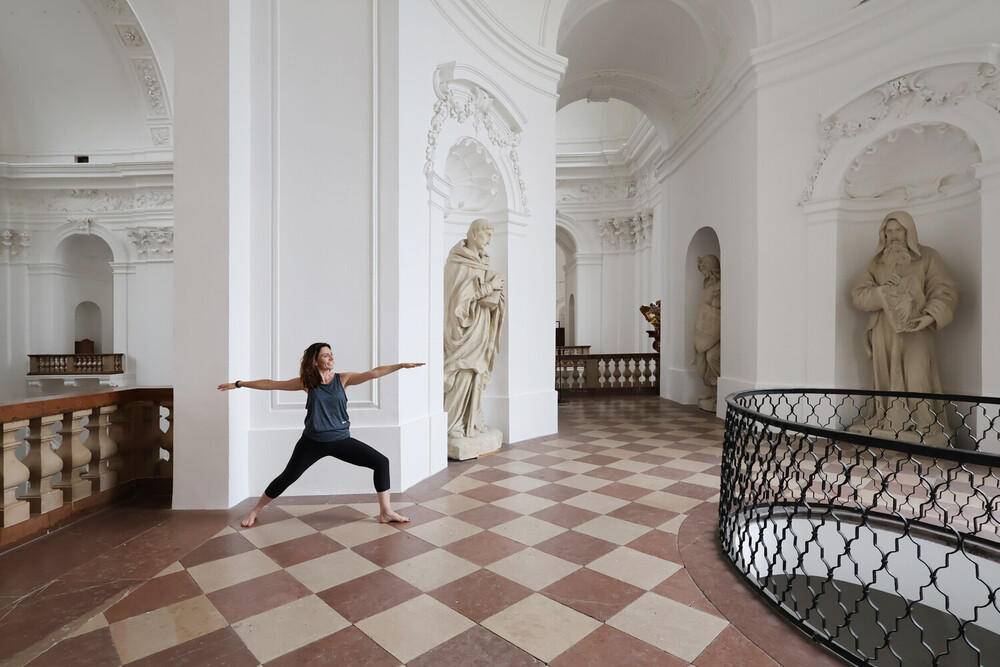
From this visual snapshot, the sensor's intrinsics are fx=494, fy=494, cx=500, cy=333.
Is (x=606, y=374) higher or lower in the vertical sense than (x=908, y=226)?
lower

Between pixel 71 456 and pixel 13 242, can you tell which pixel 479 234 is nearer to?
pixel 71 456

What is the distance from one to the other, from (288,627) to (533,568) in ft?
4.69

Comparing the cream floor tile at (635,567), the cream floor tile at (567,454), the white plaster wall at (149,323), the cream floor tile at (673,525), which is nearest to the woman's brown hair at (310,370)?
the cream floor tile at (635,567)

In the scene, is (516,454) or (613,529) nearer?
(613,529)

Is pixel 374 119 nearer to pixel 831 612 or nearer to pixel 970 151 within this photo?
pixel 831 612

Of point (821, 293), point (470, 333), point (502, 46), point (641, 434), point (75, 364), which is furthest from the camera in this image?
point (75, 364)

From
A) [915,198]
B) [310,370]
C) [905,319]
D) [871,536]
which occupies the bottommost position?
[871,536]

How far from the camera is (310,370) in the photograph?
3.63 m

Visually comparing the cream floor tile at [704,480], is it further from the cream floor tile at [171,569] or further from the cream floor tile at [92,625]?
the cream floor tile at [92,625]

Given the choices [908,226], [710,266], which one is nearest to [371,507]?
[908,226]

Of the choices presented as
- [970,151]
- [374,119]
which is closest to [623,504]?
[374,119]

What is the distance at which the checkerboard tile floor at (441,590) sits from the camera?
7.60 ft

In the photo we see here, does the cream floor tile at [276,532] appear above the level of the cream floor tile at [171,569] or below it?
above

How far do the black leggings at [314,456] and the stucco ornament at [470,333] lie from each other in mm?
2152
